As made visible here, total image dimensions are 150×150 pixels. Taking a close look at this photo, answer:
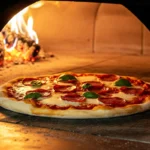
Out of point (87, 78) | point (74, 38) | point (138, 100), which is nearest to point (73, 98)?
point (138, 100)

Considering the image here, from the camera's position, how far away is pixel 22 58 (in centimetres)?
312

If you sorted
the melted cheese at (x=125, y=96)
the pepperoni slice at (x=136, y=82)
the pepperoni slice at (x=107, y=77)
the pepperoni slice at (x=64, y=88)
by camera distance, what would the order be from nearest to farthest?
1. the melted cheese at (x=125, y=96)
2. the pepperoni slice at (x=64, y=88)
3. the pepperoni slice at (x=136, y=82)
4. the pepperoni slice at (x=107, y=77)

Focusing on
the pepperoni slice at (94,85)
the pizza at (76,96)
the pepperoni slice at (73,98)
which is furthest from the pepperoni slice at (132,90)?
the pepperoni slice at (73,98)

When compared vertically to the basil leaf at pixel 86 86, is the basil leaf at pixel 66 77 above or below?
above

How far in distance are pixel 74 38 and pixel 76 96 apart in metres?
2.02

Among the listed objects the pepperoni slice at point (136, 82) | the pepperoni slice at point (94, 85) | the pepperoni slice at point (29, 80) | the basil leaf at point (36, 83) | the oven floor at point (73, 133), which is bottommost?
the oven floor at point (73, 133)

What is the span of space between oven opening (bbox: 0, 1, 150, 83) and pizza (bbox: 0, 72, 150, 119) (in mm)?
810

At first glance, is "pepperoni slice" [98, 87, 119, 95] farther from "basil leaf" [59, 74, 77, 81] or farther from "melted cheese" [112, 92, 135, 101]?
"basil leaf" [59, 74, 77, 81]

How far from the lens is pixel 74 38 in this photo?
3777 millimetres

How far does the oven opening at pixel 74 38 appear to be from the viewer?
312 cm

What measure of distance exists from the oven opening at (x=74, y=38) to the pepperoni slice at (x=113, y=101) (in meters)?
1.14

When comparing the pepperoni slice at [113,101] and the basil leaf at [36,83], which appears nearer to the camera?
the pepperoni slice at [113,101]

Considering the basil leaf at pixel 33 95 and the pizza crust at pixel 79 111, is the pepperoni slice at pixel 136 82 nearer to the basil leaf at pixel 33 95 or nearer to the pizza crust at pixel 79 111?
the pizza crust at pixel 79 111

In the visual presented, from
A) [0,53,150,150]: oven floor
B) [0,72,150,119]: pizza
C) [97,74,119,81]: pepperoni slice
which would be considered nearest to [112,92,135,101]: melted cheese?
[0,72,150,119]: pizza
